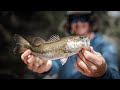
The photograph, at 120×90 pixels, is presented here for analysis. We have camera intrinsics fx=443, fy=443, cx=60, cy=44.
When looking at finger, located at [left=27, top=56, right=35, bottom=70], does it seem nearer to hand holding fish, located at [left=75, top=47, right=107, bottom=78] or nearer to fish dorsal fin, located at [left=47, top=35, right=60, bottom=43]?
fish dorsal fin, located at [left=47, top=35, right=60, bottom=43]

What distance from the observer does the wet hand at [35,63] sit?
5.10 m

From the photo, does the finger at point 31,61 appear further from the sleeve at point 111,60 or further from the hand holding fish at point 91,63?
the sleeve at point 111,60

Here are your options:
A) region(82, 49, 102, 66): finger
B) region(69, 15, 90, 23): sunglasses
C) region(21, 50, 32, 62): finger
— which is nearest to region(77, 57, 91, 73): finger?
region(82, 49, 102, 66): finger

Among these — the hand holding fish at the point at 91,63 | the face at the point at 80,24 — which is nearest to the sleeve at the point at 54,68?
the hand holding fish at the point at 91,63

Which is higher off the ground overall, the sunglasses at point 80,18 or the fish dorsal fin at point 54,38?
the sunglasses at point 80,18

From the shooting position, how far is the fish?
4.88m

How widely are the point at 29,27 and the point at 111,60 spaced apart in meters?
1.11

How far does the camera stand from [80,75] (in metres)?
5.44

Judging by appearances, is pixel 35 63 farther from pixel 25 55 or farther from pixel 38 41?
pixel 38 41

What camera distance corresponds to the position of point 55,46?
16.3ft

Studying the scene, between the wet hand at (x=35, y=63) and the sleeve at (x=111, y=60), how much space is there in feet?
2.32

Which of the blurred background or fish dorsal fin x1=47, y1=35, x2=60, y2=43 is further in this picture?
the blurred background
